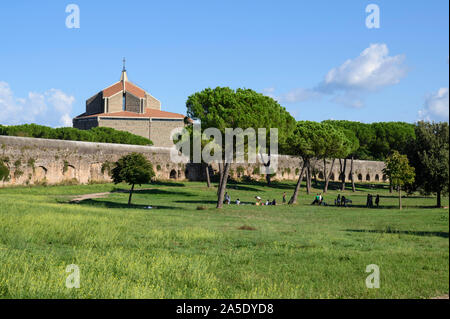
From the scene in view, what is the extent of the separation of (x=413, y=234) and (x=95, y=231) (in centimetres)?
1252

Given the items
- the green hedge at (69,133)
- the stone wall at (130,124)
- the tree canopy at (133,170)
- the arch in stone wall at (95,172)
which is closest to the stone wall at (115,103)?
the stone wall at (130,124)

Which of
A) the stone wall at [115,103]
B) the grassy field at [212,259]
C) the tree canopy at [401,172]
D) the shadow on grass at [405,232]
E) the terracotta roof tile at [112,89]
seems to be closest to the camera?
the grassy field at [212,259]

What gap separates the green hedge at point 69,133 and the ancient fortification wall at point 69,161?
577 inches

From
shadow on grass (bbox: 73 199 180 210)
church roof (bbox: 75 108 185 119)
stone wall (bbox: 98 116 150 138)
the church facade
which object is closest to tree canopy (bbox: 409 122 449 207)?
shadow on grass (bbox: 73 199 180 210)

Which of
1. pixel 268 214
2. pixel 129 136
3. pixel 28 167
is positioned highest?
pixel 129 136

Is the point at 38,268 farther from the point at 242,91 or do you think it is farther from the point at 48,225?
the point at 242,91

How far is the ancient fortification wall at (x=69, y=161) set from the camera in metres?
44.3

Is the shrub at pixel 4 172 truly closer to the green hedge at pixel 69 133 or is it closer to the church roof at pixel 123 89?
the green hedge at pixel 69 133

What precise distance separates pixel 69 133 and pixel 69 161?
18.8 m

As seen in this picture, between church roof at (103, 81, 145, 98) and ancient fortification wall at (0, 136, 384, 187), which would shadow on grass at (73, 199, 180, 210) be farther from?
→ church roof at (103, 81, 145, 98)

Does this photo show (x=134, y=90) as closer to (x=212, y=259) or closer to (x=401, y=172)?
(x=401, y=172)
